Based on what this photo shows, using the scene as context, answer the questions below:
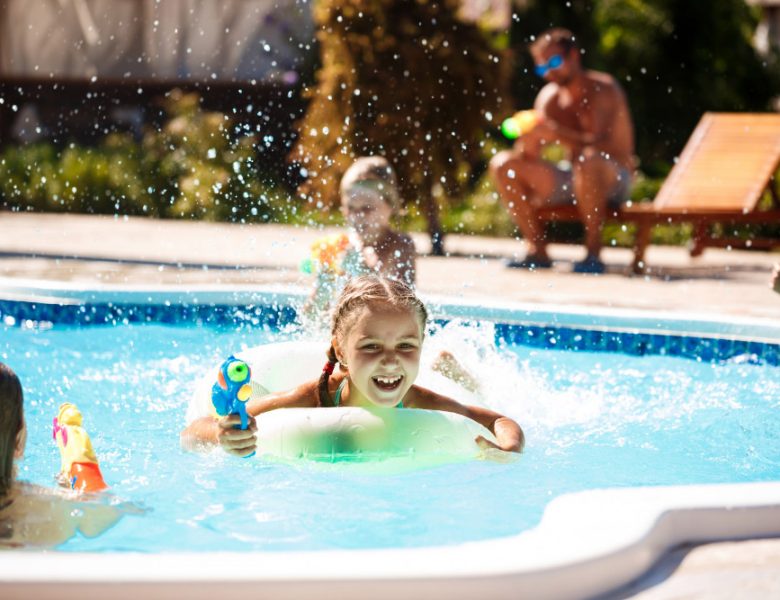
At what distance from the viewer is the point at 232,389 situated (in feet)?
11.3

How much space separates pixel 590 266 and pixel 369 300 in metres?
6.07

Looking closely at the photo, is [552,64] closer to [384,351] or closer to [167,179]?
[167,179]

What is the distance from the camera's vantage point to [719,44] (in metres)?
15.0

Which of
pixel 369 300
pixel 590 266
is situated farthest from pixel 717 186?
pixel 369 300

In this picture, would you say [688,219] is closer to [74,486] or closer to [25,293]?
[25,293]

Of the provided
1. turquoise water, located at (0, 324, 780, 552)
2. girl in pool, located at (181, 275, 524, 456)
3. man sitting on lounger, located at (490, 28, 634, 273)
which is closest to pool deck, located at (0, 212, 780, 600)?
man sitting on lounger, located at (490, 28, 634, 273)

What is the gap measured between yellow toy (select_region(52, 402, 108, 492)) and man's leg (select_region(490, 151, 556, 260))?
22.3ft

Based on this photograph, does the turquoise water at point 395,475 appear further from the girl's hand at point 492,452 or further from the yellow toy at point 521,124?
the yellow toy at point 521,124

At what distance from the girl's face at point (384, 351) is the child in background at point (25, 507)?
0.84 m

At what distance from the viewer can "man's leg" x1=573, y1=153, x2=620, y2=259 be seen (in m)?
9.72

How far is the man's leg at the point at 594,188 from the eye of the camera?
972cm

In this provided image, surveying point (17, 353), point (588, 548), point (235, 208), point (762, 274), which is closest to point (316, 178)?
point (235, 208)

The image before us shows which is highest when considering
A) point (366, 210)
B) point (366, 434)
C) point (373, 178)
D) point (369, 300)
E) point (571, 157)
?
point (571, 157)

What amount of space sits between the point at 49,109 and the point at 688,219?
458 inches
